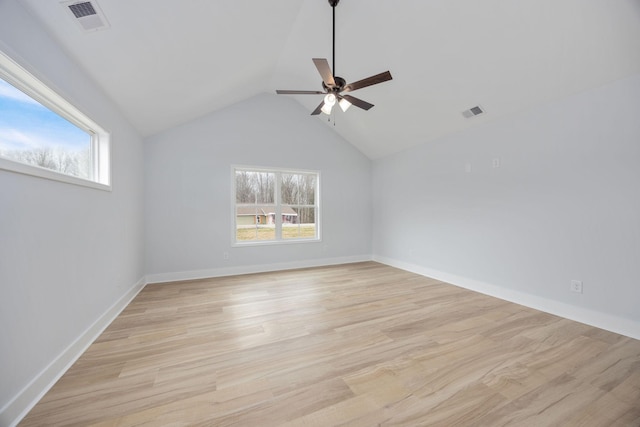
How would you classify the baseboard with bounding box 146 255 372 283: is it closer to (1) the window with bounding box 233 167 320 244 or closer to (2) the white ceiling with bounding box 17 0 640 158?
(1) the window with bounding box 233 167 320 244

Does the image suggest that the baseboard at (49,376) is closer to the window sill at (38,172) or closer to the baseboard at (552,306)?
the window sill at (38,172)

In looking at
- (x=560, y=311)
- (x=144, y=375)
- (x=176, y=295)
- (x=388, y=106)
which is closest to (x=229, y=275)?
(x=176, y=295)

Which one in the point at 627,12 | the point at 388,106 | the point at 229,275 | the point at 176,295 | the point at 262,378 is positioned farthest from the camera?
the point at 229,275

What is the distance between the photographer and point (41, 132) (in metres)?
1.75

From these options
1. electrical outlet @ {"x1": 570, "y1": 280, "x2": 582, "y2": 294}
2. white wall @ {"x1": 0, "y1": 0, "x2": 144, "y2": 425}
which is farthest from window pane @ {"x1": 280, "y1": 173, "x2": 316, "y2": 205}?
electrical outlet @ {"x1": 570, "y1": 280, "x2": 582, "y2": 294}

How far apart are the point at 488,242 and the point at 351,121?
3.08 m

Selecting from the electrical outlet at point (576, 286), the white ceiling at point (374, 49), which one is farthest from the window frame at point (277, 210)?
the electrical outlet at point (576, 286)

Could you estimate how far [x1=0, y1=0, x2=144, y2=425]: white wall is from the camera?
1338 mm

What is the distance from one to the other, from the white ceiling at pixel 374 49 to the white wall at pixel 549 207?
33 cm

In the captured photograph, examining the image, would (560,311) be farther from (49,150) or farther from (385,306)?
(49,150)

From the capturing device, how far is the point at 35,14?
150cm

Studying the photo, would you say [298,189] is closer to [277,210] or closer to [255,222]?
[277,210]

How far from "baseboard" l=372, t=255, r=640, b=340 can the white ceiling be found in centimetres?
234

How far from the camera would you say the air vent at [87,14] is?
1.52 m
